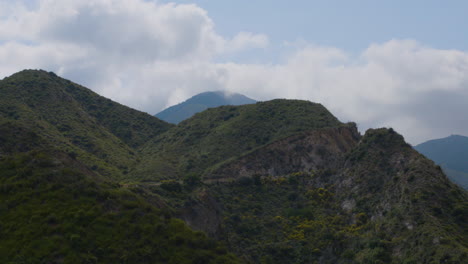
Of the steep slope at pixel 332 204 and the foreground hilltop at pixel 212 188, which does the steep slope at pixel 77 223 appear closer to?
the foreground hilltop at pixel 212 188

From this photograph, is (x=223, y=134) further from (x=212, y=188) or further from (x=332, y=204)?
(x=332, y=204)

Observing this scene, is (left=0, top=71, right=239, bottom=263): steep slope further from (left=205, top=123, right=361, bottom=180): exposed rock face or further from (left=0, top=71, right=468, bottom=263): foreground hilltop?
(left=205, top=123, right=361, bottom=180): exposed rock face

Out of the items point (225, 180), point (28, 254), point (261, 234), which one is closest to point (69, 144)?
point (225, 180)

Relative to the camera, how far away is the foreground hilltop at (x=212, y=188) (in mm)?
29969

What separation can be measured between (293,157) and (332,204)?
1870 cm

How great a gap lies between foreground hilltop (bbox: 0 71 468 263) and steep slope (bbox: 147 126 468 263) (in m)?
0.22

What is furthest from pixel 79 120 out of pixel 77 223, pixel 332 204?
pixel 77 223

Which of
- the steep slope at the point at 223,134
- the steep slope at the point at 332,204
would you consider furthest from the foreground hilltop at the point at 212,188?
the steep slope at the point at 223,134

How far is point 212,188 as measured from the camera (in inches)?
2744

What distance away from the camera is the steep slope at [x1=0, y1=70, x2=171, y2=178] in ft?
263

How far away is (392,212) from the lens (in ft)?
167

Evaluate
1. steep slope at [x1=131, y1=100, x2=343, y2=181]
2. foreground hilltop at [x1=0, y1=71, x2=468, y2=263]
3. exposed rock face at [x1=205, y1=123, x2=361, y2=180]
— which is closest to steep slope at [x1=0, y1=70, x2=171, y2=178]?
foreground hilltop at [x1=0, y1=71, x2=468, y2=263]

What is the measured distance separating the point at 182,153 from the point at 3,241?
64.1m

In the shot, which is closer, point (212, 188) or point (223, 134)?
point (212, 188)
